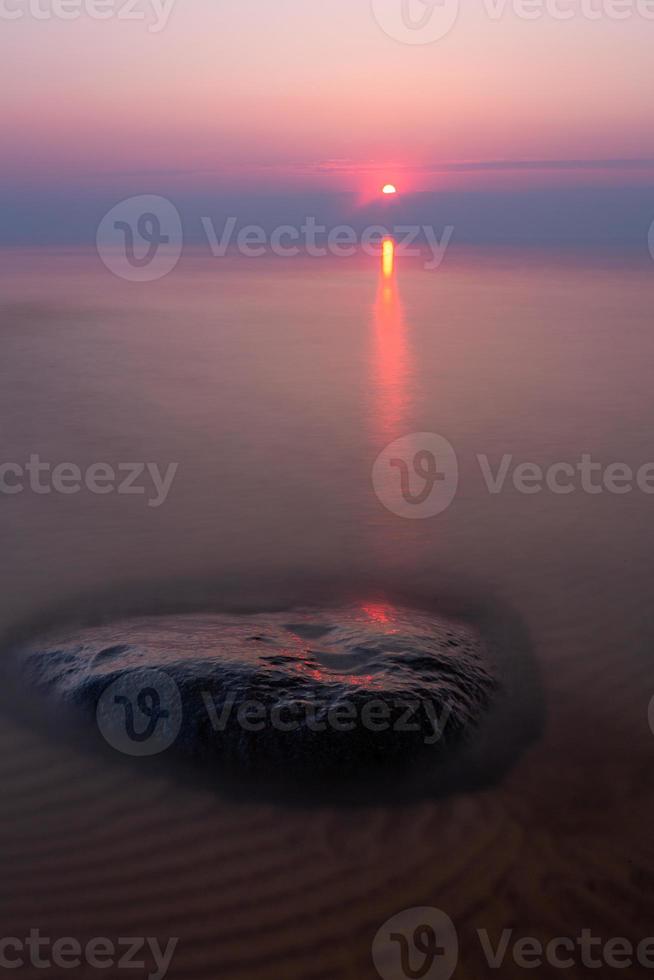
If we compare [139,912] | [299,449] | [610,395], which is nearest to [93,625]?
[139,912]

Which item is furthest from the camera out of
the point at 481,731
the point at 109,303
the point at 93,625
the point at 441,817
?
the point at 109,303

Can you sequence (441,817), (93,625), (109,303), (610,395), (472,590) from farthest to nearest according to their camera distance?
(109,303)
(610,395)
(472,590)
(93,625)
(441,817)

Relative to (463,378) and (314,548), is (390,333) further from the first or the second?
(314,548)
